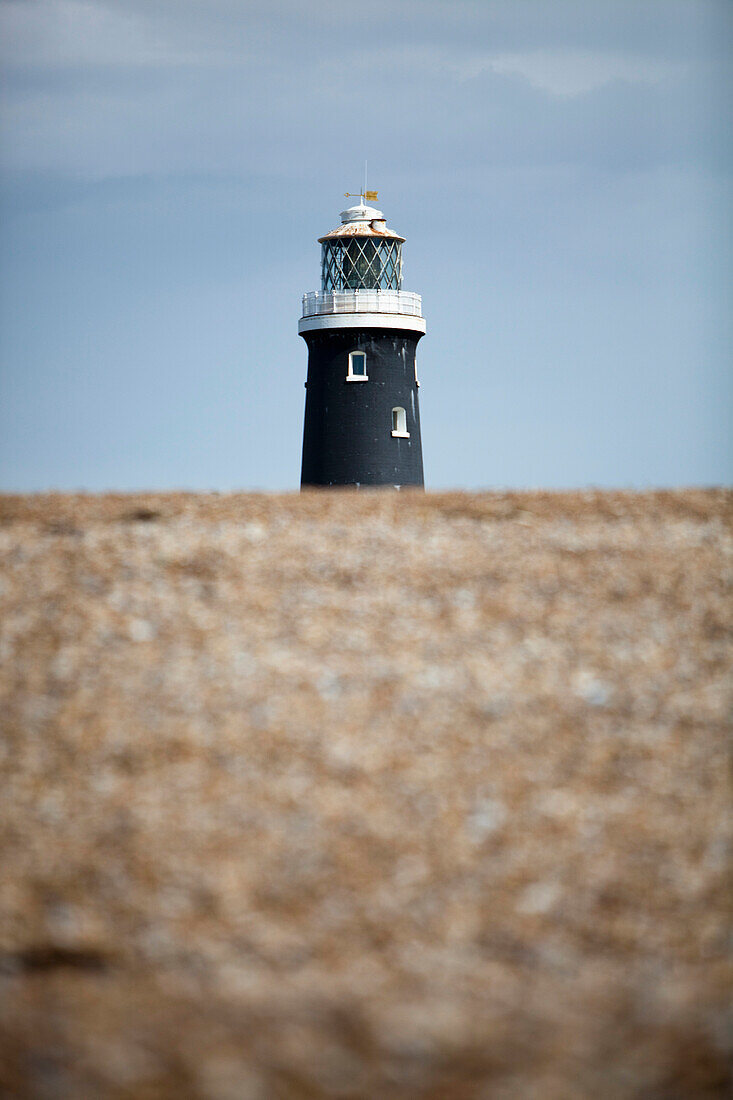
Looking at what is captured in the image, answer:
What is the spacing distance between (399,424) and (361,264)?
4917 millimetres

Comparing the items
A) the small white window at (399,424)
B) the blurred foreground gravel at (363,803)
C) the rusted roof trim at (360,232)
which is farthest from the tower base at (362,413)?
the blurred foreground gravel at (363,803)

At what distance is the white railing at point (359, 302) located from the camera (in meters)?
33.5

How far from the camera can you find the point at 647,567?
13.5m

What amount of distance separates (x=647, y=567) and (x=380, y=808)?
18.1 ft

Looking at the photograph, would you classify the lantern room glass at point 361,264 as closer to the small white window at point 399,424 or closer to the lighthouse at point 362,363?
the lighthouse at point 362,363

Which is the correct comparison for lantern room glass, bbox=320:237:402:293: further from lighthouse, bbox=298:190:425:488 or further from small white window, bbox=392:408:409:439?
small white window, bbox=392:408:409:439

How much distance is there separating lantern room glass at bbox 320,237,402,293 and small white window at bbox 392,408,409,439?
379cm

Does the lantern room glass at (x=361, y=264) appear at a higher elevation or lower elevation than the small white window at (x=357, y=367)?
higher

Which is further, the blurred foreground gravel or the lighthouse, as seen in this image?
the lighthouse

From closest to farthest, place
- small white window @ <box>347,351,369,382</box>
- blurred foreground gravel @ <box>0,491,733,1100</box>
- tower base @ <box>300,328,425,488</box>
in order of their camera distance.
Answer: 1. blurred foreground gravel @ <box>0,491,733,1100</box>
2. tower base @ <box>300,328,425,488</box>
3. small white window @ <box>347,351,369,382</box>

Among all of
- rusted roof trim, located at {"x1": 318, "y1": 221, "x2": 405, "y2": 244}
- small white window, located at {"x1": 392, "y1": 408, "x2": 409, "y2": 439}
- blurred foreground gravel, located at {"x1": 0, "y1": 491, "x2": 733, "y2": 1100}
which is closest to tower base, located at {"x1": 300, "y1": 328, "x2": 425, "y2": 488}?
small white window, located at {"x1": 392, "y1": 408, "x2": 409, "y2": 439}

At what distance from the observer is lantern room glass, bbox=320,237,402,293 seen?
34.1 metres

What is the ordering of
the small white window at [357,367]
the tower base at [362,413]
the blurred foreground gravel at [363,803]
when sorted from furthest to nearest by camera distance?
1. the small white window at [357,367]
2. the tower base at [362,413]
3. the blurred foreground gravel at [363,803]

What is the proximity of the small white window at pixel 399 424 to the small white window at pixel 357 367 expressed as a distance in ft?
4.13
